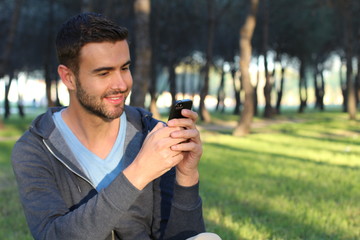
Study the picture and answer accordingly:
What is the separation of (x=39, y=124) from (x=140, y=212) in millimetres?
709

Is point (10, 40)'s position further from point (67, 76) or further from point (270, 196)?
point (67, 76)

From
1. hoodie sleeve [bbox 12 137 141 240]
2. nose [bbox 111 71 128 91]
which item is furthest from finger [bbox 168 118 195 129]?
nose [bbox 111 71 128 91]

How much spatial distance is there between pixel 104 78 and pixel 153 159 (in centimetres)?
64

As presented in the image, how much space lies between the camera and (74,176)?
→ 8.46 ft

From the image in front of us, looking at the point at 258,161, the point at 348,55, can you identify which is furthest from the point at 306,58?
the point at 258,161

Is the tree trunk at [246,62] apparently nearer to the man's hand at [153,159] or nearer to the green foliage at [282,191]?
the green foliage at [282,191]

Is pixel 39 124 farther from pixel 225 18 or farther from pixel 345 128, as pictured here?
pixel 225 18

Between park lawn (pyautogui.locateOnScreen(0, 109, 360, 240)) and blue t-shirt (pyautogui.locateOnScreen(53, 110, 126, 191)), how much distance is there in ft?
10.4

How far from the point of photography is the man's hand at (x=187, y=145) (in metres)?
2.12

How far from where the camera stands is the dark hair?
244cm

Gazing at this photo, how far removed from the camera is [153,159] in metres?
2.06

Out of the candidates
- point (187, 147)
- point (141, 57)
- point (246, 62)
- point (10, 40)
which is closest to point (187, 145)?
point (187, 147)

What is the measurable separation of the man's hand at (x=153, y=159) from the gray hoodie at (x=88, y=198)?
0.04 m

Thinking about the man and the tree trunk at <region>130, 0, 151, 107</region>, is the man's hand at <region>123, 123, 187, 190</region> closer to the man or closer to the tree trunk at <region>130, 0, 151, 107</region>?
the man
